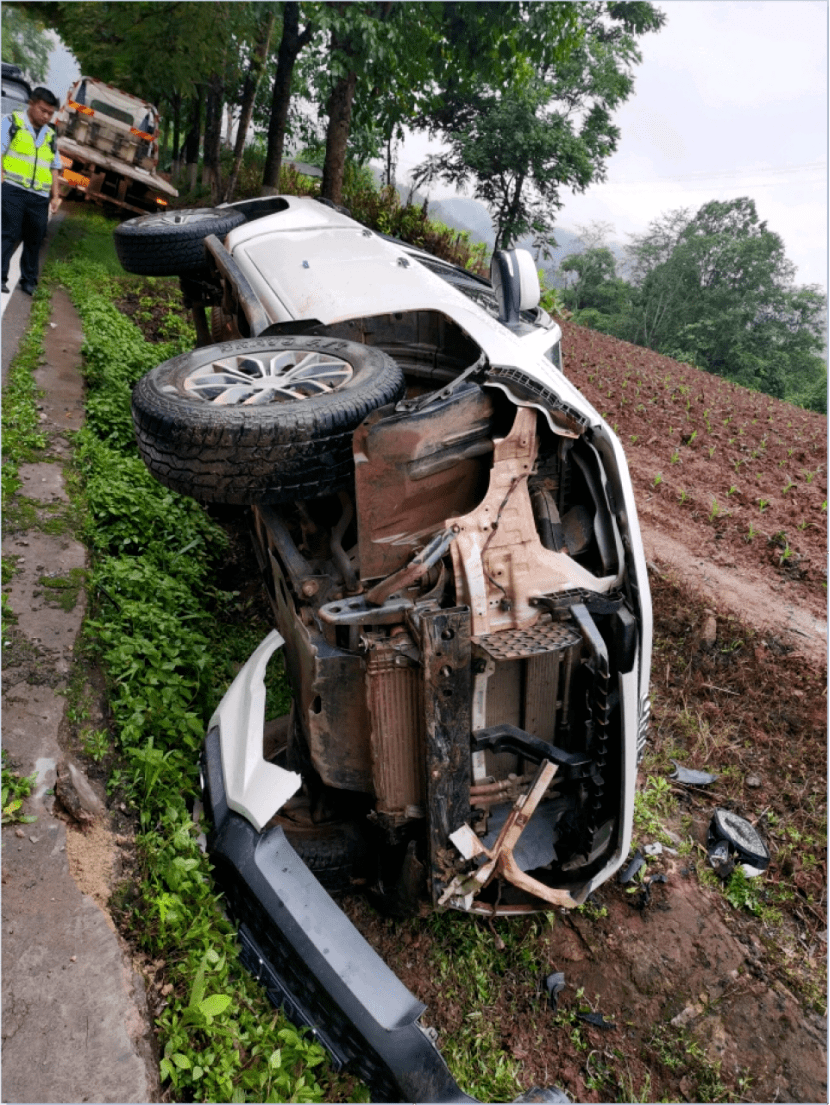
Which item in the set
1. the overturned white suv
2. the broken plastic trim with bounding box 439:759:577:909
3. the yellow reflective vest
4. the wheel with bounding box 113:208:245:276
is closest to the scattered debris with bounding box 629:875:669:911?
the overturned white suv

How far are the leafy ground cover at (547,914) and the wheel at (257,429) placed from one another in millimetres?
1039

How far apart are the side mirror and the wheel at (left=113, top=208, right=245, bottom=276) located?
7.69 feet

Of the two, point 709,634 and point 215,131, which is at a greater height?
point 215,131

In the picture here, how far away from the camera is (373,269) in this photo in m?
3.59

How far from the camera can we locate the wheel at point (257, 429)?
246 cm

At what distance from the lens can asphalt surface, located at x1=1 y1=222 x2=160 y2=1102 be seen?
1.76 meters

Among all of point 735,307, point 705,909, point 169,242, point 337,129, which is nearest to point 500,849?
point 705,909

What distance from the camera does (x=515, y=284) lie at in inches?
134

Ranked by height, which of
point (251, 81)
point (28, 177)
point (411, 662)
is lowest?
point (411, 662)

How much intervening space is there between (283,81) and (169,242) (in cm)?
695

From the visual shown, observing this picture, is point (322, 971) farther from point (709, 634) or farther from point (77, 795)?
point (709, 634)

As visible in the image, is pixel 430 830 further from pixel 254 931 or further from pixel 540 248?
pixel 540 248

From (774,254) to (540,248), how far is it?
15.9m

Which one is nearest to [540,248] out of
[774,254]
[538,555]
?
[774,254]
